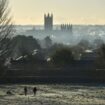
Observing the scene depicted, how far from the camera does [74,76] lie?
57.5 metres

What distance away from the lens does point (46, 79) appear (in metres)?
55.5

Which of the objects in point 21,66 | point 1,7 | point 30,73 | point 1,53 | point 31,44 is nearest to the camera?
point 1,53

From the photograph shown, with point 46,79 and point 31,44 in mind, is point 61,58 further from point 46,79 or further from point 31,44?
point 31,44

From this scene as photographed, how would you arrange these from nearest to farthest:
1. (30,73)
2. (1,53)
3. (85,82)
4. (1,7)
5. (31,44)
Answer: (1,53) < (1,7) < (85,82) < (30,73) < (31,44)

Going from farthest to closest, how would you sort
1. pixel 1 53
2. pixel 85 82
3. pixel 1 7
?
pixel 85 82 < pixel 1 7 < pixel 1 53

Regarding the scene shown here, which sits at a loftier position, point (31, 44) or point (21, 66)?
point (31, 44)

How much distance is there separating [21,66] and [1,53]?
1298 inches

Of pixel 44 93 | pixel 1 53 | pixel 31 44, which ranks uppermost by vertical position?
pixel 31 44

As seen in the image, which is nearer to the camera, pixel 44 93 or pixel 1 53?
pixel 1 53

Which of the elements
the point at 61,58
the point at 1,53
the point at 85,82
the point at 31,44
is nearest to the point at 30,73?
the point at 85,82

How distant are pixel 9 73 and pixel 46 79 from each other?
4.19 m

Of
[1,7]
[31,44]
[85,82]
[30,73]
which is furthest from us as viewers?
[31,44]

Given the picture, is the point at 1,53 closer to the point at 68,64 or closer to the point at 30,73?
the point at 30,73

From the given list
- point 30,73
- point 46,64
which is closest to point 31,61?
point 46,64
